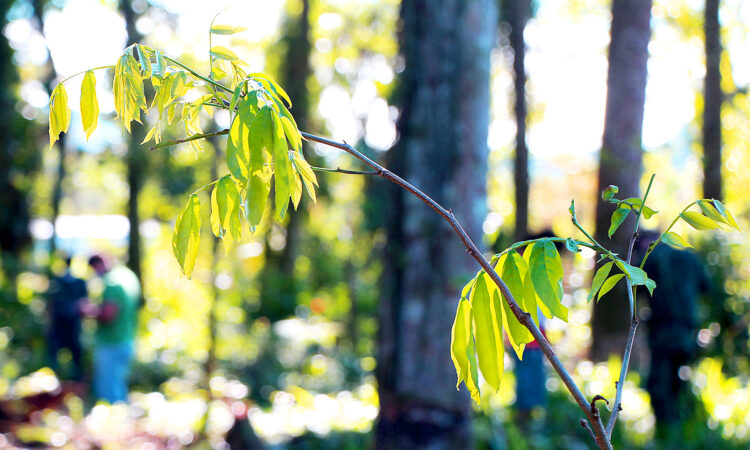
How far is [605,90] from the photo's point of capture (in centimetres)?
859

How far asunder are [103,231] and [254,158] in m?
46.6

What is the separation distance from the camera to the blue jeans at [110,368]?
7980 mm

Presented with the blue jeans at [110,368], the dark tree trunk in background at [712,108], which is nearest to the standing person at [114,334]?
the blue jeans at [110,368]

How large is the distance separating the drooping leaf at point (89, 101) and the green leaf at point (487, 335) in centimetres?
78

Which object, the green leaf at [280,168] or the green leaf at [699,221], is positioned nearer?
the green leaf at [280,168]

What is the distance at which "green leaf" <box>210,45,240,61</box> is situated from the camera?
1338mm

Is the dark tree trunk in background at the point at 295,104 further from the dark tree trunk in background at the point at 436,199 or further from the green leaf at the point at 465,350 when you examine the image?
the green leaf at the point at 465,350

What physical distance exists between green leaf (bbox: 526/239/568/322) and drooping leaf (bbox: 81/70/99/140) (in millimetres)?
842

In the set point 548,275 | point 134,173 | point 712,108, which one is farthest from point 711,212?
point 134,173

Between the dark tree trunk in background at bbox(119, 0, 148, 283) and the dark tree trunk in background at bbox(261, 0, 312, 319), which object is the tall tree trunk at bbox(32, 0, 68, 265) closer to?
the dark tree trunk in background at bbox(119, 0, 148, 283)

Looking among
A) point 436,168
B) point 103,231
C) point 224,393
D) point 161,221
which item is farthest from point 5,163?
point 103,231

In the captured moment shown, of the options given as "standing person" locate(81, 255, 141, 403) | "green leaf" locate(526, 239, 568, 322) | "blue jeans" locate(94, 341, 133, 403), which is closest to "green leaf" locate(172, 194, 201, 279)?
"green leaf" locate(526, 239, 568, 322)

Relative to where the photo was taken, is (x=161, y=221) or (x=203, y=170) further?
(x=161, y=221)

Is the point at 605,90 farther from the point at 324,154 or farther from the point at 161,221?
the point at 161,221
